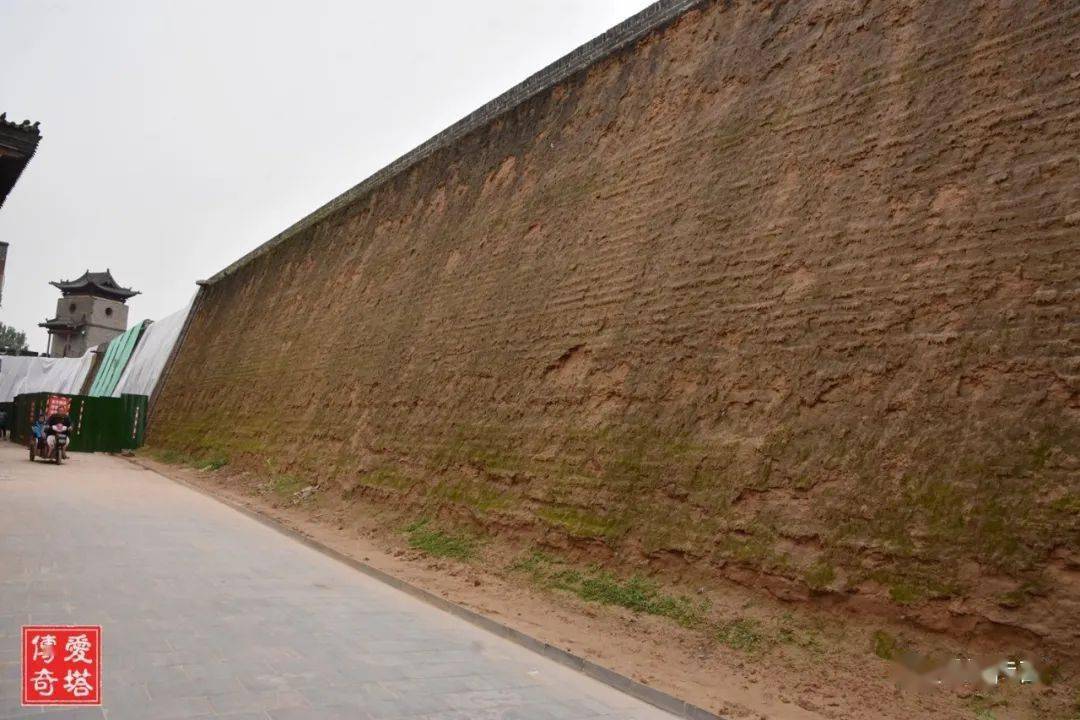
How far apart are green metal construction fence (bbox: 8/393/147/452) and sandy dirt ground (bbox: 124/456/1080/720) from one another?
858 inches

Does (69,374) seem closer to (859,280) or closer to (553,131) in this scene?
(553,131)

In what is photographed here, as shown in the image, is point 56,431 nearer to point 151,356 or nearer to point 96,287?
point 151,356

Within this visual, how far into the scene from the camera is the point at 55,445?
724 inches

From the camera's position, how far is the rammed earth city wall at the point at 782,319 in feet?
15.6

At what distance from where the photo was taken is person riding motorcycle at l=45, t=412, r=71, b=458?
60.2 ft

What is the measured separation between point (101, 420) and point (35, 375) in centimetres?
2666

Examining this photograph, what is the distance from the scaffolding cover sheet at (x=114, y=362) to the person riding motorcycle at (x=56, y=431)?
1462 centimetres

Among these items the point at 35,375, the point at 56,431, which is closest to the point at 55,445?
the point at 56,431

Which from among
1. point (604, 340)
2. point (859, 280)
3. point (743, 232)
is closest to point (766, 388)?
point (859, 280)

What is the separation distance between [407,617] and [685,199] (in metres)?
4.76

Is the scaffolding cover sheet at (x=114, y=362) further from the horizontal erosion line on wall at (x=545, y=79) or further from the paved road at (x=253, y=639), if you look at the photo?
the paved road at (x=253, y=639)

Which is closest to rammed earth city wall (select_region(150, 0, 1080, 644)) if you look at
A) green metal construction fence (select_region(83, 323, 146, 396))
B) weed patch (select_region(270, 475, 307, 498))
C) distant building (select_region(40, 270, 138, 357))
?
weed patch (select_region(270, 475, 307, 498))
